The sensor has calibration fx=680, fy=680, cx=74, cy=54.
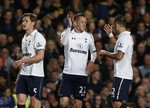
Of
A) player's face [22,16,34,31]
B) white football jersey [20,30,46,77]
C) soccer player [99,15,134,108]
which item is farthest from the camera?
player's face [22,16,34,31]

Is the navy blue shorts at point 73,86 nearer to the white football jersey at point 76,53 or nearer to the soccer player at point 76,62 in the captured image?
the soccer player at point 76,62

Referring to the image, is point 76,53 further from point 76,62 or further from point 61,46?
point 61,46

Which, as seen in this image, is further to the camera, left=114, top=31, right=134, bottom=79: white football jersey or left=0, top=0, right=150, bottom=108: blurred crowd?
left=0, top=0, right=150, bottom=108: blurred crowd

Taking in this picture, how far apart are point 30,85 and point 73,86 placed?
41.6 inches

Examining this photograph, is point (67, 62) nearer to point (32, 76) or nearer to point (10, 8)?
point (32, 76)

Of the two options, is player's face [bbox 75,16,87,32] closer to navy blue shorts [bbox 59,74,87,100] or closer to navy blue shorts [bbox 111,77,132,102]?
navy blue shorts [bbox 59,74,87,100]

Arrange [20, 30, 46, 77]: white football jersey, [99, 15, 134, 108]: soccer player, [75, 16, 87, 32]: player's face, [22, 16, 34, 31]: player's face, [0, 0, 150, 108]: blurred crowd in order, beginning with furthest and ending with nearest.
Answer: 1. [0, 0, 150, 108]: blurred crowd
2. [75, 16, 87, 32]: player's face
3. [22, 16, 34, 31]: player's face
4. [20, 30, 46, 77]: white football jersey
5. [99, 15, 134, 108]: soccer player

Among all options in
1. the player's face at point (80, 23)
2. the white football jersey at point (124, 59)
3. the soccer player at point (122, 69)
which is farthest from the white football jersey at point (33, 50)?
the white football jersey at point (124, 59)

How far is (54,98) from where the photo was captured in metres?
17.0

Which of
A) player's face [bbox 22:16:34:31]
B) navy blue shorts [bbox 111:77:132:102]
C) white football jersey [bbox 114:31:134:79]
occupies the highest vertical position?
player's face [bbox 22:16:34:31]

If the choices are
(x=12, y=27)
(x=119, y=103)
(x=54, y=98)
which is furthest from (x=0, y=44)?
(x=119, y=103)

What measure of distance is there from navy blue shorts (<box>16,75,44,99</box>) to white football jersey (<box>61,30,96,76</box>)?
763 mm

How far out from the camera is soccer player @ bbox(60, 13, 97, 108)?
14086mm

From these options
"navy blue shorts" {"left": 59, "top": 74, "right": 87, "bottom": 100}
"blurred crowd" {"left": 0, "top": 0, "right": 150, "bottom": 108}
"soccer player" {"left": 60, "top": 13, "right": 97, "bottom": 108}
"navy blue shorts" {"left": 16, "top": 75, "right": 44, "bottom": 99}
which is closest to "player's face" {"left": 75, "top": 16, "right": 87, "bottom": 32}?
"soccer player" {"left": 60, "top": 13, "right": 97, "bottom": 108}
